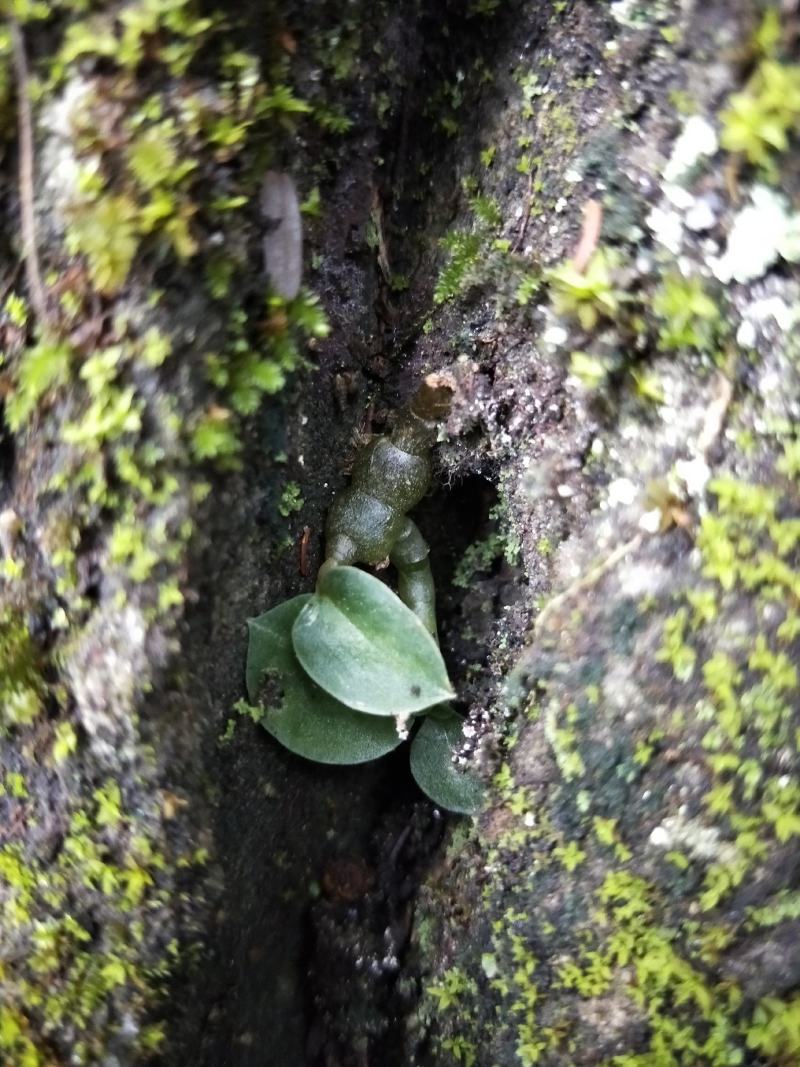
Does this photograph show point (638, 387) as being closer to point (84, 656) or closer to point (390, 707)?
point (390, 707)

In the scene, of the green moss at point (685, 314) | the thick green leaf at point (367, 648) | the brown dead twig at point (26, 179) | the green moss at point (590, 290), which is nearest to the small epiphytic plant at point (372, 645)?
the thick green leaf at point (367, 648)

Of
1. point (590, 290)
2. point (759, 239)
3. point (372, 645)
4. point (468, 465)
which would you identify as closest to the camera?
point (759, 239)

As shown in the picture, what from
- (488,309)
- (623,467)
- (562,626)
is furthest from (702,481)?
(488,309)

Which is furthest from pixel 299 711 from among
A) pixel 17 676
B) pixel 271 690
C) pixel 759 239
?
pixel 759 239

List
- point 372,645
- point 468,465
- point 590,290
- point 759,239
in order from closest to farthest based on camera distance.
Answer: point 759,239 < point 590,290 < point 372,645 < point 468,465

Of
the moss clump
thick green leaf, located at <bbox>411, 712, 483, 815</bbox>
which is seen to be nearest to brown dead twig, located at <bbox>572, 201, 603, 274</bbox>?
thick green leaf, located at <bbox>411, 712, 483, 815</bbox>

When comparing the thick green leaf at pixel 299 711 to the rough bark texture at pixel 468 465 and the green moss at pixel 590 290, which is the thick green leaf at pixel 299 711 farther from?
the green moss at pixel 590 290

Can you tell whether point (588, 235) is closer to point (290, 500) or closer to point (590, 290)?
point (590, 290)
